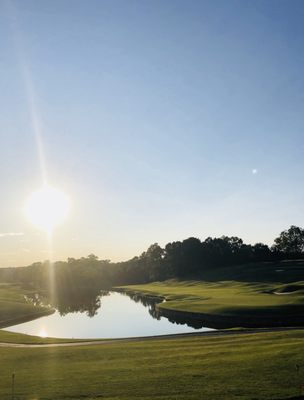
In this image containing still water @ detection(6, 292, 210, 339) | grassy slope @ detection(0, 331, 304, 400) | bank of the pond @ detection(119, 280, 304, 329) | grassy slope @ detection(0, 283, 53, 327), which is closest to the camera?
grassy slope @ detection(0, 331, 304, 400)

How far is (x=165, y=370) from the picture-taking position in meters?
35.2

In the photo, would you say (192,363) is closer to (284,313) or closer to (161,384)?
(161,384)

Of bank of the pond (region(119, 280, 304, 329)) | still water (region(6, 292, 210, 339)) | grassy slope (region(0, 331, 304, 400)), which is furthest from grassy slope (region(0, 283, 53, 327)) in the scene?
grassy slope (region(0, 331, 304, 400))

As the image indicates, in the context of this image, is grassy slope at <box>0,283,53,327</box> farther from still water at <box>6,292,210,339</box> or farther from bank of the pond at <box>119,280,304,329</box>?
bank of the pond at <box>119,280,304,329</box>

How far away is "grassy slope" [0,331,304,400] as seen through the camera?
29.6 meters

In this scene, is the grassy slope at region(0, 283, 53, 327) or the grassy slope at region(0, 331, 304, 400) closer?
the grassy slope at region(0, 331, 304, 400)

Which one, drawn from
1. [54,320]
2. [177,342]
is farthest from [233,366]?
[54,320]

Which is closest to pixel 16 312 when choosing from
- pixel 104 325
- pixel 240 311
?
pixel 104 325

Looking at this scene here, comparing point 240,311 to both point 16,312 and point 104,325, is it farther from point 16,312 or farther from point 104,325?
point 16,312

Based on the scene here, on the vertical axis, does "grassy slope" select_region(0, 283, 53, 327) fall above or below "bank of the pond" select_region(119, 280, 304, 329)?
above

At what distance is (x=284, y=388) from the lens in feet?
94.5

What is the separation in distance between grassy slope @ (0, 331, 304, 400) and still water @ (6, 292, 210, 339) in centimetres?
2948

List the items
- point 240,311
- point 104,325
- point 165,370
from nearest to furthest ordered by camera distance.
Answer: point 165,370 < point 240,311 < point 104,325

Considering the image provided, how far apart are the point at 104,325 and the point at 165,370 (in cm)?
5830
